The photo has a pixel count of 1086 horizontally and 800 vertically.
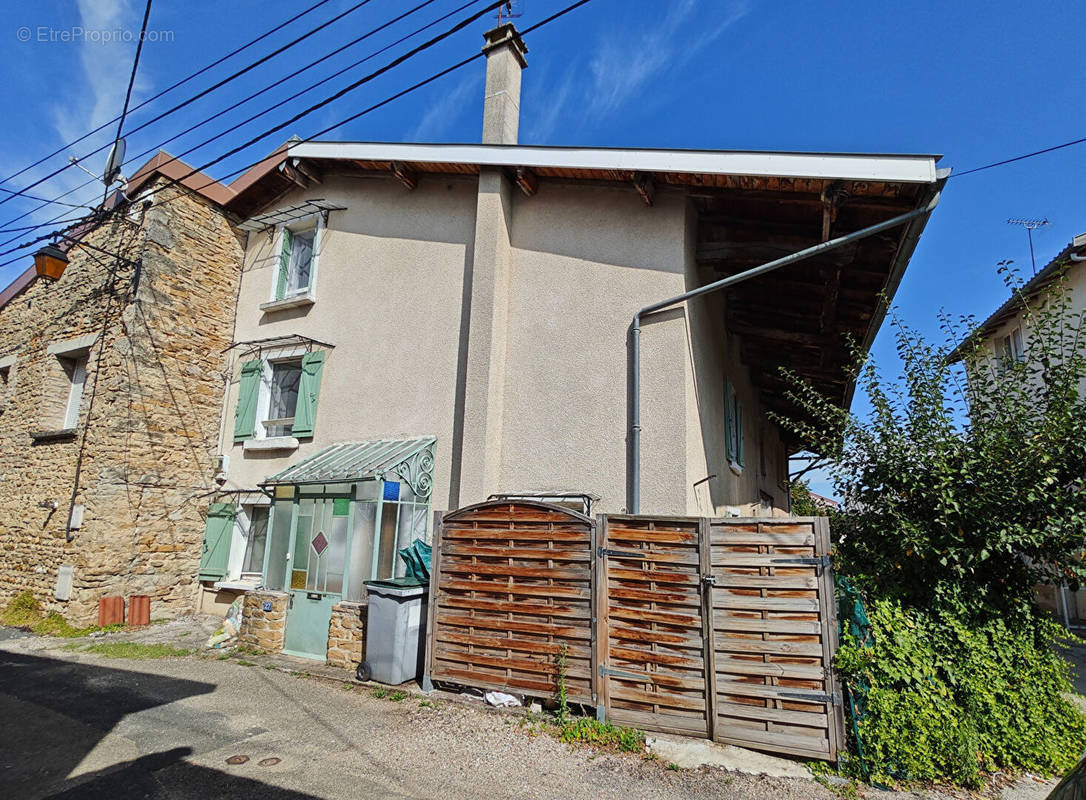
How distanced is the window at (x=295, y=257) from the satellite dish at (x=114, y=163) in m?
2.92

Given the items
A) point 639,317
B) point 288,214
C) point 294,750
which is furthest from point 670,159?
point 288,214

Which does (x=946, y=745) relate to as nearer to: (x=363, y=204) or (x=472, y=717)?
(x=472, y=717)

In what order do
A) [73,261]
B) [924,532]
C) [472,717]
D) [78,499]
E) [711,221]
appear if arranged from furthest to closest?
[73,261] < [78,499] < [711,221] < [472,717] < [924,532]

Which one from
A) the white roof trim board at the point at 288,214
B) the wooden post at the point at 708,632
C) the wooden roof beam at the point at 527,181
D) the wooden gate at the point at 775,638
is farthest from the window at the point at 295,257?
the wooden gate at the point at 775,638

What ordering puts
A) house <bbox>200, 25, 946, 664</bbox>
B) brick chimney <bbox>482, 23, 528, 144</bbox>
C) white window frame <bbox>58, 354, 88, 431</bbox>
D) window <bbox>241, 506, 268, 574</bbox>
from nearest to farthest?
house <bbox>200, 25, 946, 664</bbox>, brick chimney <bbox>482, 23, 528, 144</bbox>, window <bbox>241, 506, 268, 574</bbox>, white window frame <bbox>58, 354, 88, 431</bbox>

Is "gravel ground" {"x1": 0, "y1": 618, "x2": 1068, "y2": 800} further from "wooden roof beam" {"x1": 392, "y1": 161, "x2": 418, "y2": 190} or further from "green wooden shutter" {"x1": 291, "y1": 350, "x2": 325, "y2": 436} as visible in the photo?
"wooden roof beam" {"x1": 392, "y1": 161, "x2": 418, "y2": 190}

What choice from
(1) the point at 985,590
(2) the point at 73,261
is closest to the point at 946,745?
(1) the point at 985,590

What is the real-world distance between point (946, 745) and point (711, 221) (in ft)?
20.3

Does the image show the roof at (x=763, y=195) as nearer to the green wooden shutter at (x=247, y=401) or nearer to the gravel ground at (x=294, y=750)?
the green wooden shutter at (x=247, y=401)

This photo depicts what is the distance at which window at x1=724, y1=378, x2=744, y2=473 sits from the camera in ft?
29.9

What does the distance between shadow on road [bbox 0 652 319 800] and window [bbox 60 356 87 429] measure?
5037mm

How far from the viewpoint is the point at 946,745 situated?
4445 mm

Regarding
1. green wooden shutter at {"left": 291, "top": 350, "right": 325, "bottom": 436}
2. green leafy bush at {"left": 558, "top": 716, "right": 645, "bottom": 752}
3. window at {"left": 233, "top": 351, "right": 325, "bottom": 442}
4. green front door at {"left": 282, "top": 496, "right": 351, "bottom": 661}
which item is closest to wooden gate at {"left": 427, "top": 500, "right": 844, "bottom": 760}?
green leafy bush at {"left": 558, "top": 716, "right": 645, "bottom": 752}

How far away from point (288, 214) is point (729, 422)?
27.9 ft
